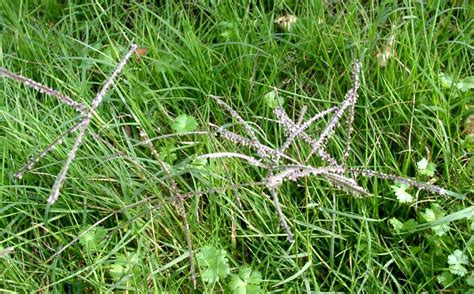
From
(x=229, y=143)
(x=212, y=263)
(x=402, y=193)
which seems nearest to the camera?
(x=212, y=263)

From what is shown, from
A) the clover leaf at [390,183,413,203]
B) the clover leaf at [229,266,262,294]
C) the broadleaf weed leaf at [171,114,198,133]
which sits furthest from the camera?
the broadleaf weed leaf at [171,114,198,133]

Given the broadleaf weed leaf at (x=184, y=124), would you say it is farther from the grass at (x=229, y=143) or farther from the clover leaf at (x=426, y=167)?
the clover leaf at (x=426, y=167)

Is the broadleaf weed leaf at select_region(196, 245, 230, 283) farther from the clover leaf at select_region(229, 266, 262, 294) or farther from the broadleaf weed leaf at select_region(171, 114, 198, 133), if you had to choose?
the broadleaf weed leaf at select_region(171, 114, 198, 133)

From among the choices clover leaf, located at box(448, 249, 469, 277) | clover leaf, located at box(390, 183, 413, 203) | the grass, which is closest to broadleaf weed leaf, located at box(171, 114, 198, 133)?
the grass

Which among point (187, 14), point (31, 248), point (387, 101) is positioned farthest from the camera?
point (187, 14)

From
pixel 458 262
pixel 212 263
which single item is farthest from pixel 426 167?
pixel 212 263

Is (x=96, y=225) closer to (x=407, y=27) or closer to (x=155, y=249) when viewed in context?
(x=155, y=249)

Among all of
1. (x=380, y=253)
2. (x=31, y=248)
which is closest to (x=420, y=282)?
(x=380, y=253)

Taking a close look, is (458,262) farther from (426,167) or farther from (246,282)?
(246,282)
